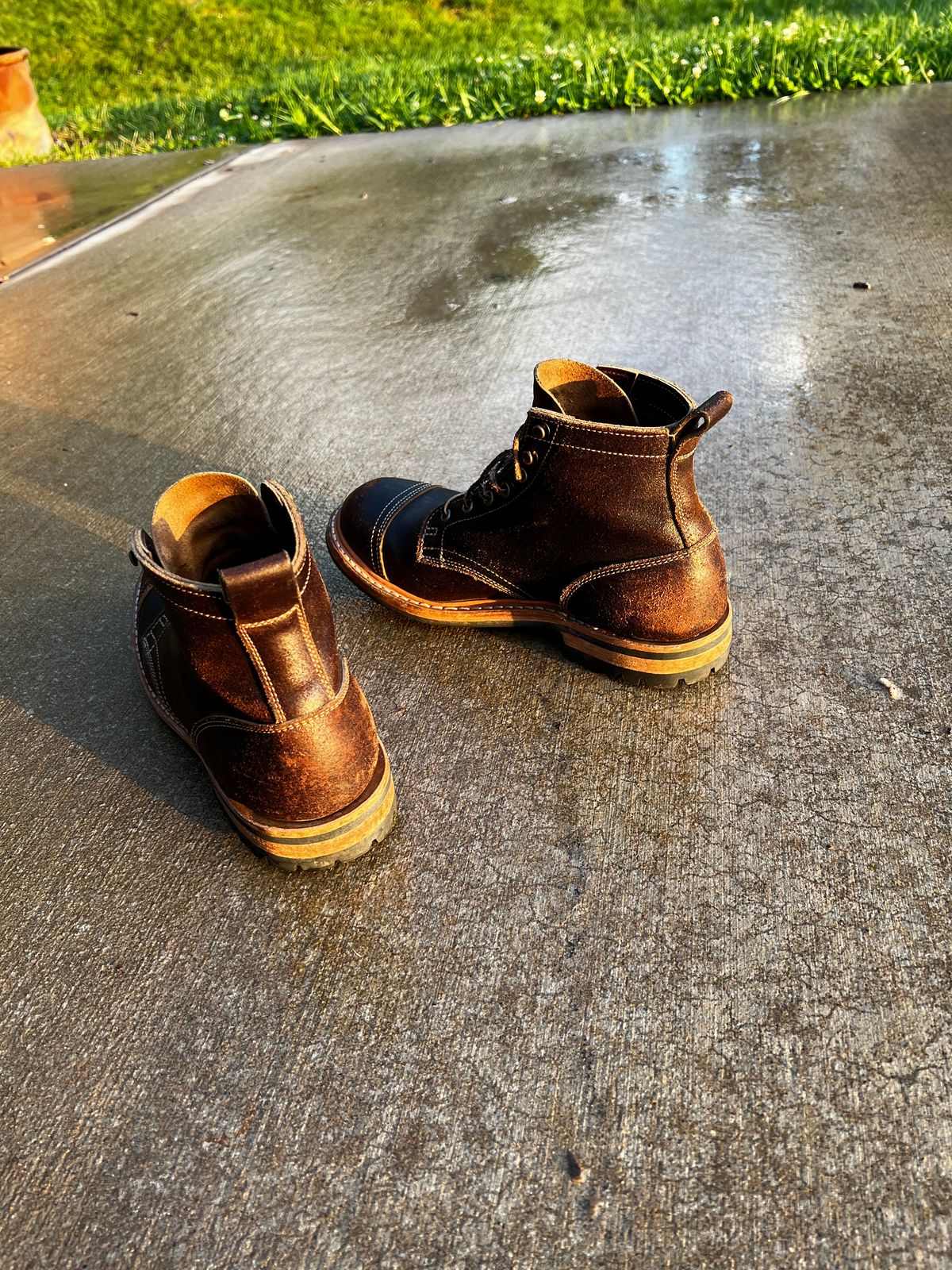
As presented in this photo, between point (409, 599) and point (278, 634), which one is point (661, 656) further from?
point (278, 634)

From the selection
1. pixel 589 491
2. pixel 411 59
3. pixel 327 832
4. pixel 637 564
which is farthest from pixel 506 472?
pixel 411 59

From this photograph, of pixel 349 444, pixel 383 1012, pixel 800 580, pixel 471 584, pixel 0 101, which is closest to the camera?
pixel 383 1012

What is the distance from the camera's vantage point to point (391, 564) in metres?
1.79

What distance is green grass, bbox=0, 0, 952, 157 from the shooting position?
189 inches

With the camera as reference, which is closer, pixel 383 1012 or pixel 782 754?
pixel 383 1012

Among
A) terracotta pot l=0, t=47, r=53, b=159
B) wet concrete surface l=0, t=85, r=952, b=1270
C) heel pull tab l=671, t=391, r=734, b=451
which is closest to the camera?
wet concrete surface l=0, t=85, r=952, b=1270

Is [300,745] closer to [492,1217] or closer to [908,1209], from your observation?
[492,1217]

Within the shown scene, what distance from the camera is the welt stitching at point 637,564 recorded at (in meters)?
1.54

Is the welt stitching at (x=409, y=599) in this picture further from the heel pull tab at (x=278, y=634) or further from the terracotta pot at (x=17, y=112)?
the terracotta pot at (x=17, y=112)

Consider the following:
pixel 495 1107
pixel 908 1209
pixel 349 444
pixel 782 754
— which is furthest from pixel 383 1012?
pixel 349 444

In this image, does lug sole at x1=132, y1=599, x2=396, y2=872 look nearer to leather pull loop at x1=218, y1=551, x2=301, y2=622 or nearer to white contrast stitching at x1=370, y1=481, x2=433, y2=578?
leather pull loop at x1=218, y1=551, x2=301, y2=622

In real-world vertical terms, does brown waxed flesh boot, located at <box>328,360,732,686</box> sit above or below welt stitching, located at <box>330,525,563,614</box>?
above

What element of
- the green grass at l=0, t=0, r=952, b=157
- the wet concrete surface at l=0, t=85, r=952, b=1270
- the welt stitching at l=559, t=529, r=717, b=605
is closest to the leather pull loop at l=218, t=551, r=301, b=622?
the wet concrete surface at l=0, t=85, r=952, b=1270

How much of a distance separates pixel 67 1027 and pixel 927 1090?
1.07 m
